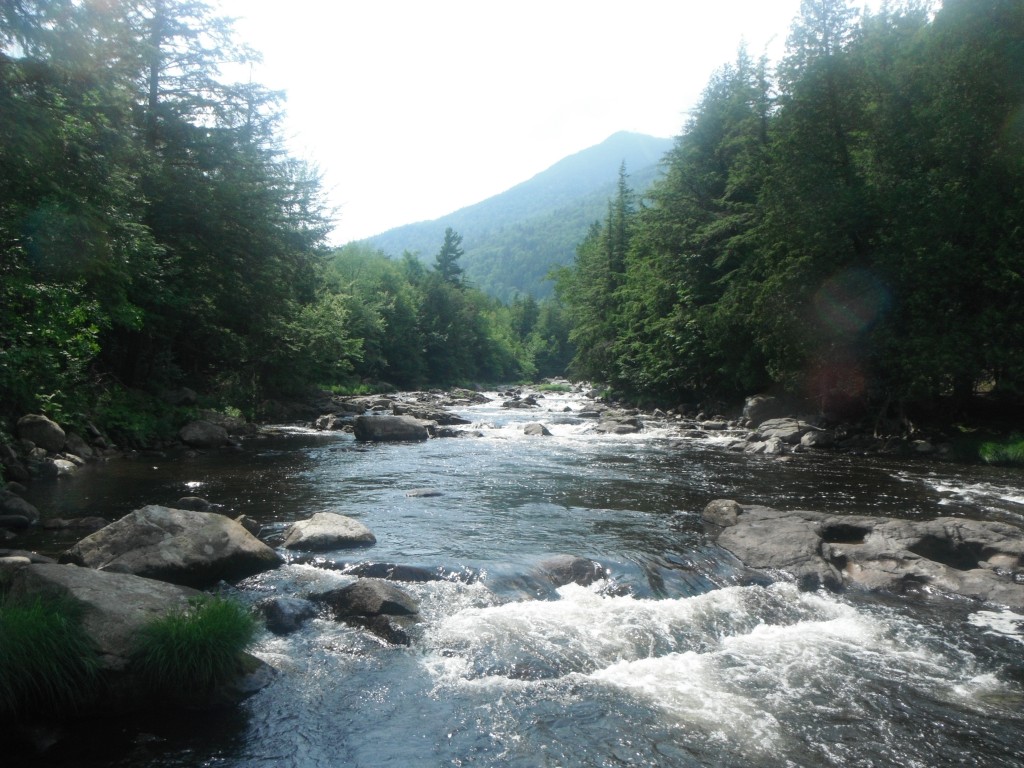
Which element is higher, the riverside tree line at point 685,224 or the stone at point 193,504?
the riverside tree line at point 685,224

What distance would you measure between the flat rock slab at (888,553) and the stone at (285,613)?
6096mm

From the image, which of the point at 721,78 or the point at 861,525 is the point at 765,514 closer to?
the point at 861,525

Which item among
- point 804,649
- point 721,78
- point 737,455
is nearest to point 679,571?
point 804,649

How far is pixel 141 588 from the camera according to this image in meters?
6.19

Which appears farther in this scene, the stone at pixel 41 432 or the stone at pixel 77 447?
the stone at pixel 77 447

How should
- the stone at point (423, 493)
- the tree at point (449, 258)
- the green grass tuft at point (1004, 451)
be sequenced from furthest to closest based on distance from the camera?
the tree at point (449, 258), the green grass tuft at point (1004, 451), the stone at point (423, 493)

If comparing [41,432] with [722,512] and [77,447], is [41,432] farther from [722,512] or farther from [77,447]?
[722,512]

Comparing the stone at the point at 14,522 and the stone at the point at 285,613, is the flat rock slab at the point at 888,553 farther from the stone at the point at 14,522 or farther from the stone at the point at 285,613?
the stone at the point at 14,522

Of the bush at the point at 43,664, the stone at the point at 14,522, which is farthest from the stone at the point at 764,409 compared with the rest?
the bush at the point at 43,664

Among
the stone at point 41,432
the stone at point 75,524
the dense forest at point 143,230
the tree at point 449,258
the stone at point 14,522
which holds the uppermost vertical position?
the tree at point 449,258

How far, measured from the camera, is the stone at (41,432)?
15470 millimetres

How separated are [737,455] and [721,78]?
24048mm

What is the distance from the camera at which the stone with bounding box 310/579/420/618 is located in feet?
23.9

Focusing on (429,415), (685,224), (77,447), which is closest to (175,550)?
(77,447)
